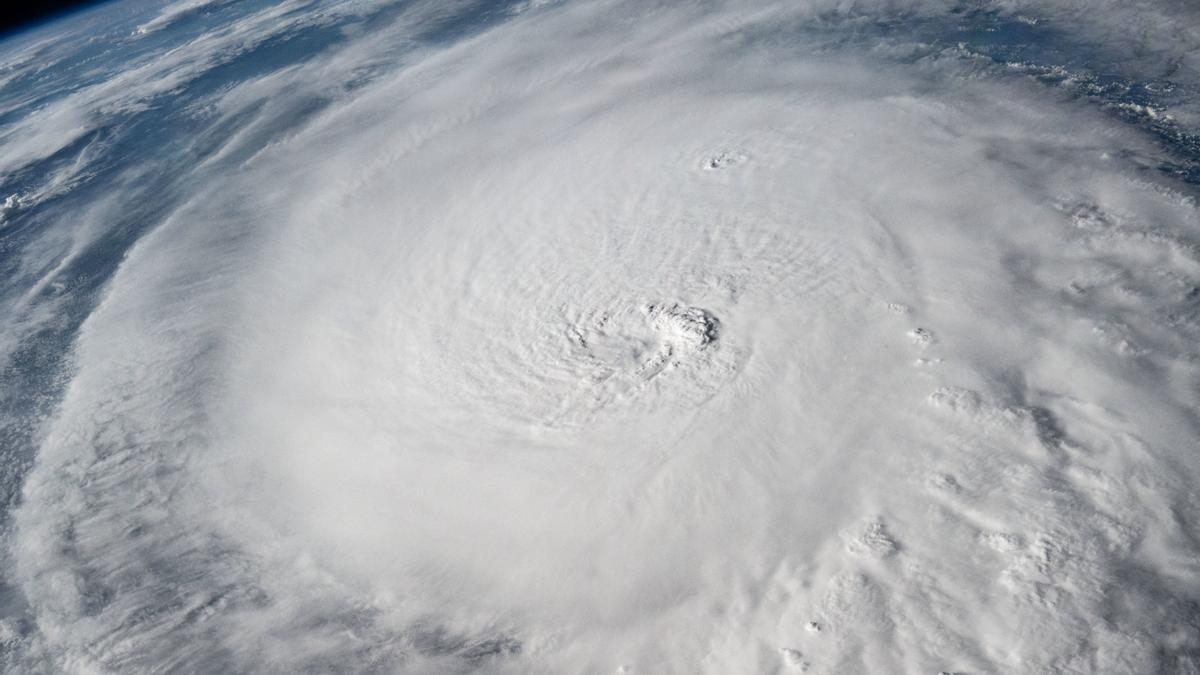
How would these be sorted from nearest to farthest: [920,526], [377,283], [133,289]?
[920,526], [377,283], [133,289]

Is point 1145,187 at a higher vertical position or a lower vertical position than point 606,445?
higher

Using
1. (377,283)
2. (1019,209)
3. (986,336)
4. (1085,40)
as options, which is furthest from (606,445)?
(1085,40)

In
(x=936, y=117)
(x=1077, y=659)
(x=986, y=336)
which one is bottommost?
(x=1077, y=659)

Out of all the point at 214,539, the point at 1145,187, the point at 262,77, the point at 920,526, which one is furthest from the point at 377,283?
the point at 262,77

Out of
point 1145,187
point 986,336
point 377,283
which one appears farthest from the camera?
point 377,283

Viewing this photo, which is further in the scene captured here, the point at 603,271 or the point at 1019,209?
the point at 603,271

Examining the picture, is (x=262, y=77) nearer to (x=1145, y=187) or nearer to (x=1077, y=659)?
(x=1145, y=187)

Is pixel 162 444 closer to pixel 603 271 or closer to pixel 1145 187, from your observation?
pixel 603 271
